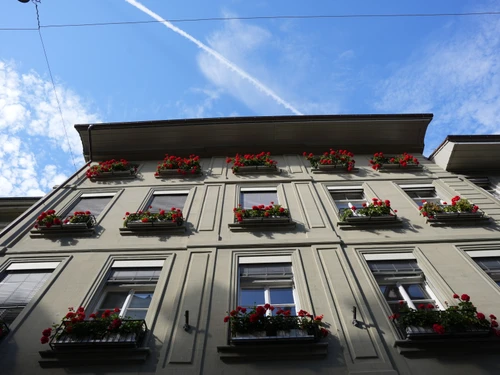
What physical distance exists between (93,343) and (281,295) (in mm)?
3821

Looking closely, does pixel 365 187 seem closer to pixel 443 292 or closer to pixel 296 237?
pixel 296 237

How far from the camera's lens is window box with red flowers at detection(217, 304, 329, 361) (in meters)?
5.75

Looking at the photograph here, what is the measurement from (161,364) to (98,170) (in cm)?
958

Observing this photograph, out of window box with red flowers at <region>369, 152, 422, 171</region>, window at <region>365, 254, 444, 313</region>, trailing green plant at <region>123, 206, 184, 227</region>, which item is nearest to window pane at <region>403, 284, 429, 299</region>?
window at <region>365, 254, 444, 313</region>

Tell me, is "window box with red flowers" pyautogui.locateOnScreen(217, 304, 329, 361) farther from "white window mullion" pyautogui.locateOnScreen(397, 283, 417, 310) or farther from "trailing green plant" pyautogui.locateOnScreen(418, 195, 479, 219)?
"trailing green plant" pyautogui.locateOnScreen(418, 195, 479, 219)

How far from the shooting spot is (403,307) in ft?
22.1

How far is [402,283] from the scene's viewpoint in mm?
7660

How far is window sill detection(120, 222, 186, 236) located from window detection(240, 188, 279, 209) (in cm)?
264

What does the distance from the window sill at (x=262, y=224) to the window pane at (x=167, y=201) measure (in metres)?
2.71

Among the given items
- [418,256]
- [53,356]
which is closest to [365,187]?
[418,256]

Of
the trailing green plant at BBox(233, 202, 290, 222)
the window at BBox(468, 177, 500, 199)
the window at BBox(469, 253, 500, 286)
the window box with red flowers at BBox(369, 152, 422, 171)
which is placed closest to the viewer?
the window at BBox(469, 253, 500, 286)

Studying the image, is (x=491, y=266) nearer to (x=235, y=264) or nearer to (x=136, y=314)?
(x=235, y=264)

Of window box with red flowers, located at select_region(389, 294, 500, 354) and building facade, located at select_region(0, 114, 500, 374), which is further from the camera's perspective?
window box with red flowers, located at select_region(389, 294, 500, 354)

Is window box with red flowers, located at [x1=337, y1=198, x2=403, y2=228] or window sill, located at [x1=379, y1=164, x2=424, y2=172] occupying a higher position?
window sill, located at [x1=379, y1=164, x2=424, y2=172]
